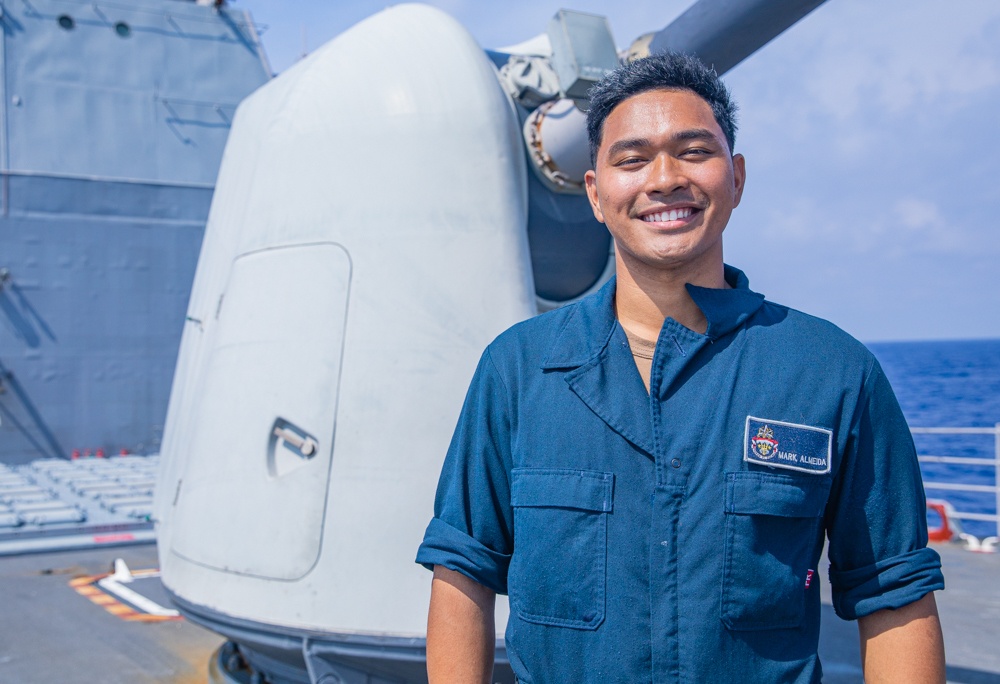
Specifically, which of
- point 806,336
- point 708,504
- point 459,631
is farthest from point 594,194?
point 459,631

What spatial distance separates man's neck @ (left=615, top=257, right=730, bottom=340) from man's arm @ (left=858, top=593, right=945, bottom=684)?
422 millimetres

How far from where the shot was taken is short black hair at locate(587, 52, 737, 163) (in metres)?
1.28

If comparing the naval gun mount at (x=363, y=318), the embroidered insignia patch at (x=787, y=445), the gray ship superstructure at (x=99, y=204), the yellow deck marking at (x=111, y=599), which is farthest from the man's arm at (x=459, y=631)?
the gray ship superstructure at (x=99, y=204)

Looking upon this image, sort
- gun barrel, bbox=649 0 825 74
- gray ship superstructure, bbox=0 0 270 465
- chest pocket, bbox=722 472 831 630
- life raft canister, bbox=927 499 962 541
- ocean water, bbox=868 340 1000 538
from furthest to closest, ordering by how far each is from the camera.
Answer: ocean water, bbox=868 340 1000 538
gray ship superstructure, bbox=0 0 270 465
life raft canister, bbox=927 499 962 541
gun barrel, bbox=649 0 825 74
chest pocket, bbox=722 472 831 630

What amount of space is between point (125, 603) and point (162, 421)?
7.72 m

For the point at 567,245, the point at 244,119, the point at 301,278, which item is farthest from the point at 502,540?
the point at 244,119

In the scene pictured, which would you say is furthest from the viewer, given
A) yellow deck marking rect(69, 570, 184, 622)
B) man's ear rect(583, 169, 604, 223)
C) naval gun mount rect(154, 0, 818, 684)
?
yellow deck marking rect(69, 570, 184, 622)

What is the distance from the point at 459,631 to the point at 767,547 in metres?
0.42

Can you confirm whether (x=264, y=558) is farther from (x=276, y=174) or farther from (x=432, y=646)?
(x=432, y=646)

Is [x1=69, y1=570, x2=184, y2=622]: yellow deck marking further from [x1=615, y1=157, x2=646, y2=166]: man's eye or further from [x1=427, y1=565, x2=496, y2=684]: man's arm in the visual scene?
[x1=615, y1=157, x2=646, y2=166]: man's eye

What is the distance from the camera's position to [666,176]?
4.05 ft

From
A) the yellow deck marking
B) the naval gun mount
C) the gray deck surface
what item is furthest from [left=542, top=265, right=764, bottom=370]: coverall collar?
the yellow deck marking

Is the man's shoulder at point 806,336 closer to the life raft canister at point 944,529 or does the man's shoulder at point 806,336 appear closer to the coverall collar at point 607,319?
the coverall collar at point 607,319

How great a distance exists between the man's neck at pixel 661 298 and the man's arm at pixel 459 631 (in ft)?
1.35
